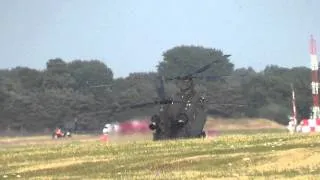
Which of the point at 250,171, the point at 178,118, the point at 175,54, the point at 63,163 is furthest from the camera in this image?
the point at 175,54

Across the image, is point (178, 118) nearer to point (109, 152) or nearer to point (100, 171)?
point (109, 152)

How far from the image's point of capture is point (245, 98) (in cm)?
7419

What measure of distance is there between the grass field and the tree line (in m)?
17.1

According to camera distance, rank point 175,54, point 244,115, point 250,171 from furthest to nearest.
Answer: point 175,54
point 244,115
point 250,171

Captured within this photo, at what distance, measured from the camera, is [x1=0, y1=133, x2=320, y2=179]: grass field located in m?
16.5

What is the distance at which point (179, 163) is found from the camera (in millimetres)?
19078

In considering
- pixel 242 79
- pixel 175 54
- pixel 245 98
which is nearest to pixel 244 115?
pixel 245 98

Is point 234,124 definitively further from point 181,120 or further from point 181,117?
point 181,120

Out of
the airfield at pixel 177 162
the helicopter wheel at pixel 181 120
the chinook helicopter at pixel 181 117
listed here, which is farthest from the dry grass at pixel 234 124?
the airfield at pixel 177 162

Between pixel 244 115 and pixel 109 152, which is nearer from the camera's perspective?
pixel 109 152

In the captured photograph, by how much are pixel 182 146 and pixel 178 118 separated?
37.2ft

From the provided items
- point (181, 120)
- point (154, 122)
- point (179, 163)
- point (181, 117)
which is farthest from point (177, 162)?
point (154, 122)

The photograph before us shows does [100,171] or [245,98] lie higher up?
[245,98]

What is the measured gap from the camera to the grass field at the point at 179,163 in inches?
651
